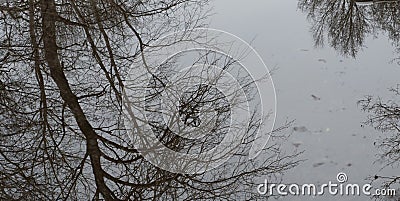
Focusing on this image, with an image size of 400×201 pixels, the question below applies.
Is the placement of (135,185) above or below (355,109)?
below

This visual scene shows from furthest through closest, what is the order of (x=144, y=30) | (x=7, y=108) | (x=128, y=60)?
1. (x=144, y=30)
2. (x=128, y=60)
3. (x=7, y=108)

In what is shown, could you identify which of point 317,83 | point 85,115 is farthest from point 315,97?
point 85,115

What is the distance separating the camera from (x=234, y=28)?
376 centimetres

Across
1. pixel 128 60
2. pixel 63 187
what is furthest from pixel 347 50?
pixel 63 187

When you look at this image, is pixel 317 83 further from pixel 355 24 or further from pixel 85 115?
pixel 85 115

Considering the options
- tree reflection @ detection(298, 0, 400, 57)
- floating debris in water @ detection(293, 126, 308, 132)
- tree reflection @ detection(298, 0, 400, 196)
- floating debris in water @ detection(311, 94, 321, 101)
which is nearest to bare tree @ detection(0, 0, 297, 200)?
floating debris in water @ detection(293, 126, 308, 132)

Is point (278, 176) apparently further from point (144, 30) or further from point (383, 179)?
point (144, 30)

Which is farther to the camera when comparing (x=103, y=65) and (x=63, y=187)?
(x=103, y=65)

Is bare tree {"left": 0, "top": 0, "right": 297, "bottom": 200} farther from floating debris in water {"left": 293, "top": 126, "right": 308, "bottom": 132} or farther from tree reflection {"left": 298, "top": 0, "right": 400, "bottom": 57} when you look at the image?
tree reflection {"left": 298, "top": 0, "right": 400, "bottom": 57}

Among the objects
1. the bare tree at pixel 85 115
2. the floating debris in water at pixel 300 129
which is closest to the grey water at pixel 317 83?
the floating debris in water at pixel 300 129

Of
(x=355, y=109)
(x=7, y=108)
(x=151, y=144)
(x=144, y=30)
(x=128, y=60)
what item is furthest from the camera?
(x=144, y=30)

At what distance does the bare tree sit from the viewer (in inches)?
97.2

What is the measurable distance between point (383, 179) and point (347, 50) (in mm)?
1405

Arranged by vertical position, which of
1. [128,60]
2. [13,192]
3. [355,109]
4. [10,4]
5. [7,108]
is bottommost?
[13,192]
